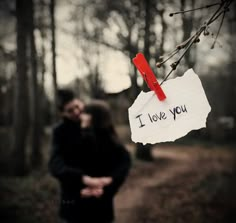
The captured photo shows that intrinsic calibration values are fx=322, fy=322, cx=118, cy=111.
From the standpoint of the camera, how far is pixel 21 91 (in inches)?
313

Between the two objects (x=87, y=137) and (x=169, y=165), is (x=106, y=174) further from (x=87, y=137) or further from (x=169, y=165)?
(x=169, y=165)

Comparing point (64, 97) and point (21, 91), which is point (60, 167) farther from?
point (21, 91)

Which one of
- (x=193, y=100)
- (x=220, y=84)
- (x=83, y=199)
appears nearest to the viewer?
(x=193, y=100)

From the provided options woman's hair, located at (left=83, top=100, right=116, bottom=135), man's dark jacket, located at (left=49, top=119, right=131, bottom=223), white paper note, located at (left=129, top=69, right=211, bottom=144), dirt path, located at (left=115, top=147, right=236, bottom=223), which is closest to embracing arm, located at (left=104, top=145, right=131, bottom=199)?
man's dark jacket, located at (left=49, top=119, right=131, bottom=223)

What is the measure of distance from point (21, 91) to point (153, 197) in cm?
409

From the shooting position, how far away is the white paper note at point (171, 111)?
931 millimetres

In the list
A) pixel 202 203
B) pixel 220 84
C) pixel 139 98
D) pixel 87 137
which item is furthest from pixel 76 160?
pixel 220 84

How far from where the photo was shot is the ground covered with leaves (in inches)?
237

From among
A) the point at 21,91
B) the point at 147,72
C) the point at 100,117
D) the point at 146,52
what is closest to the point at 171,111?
the point at 147,72

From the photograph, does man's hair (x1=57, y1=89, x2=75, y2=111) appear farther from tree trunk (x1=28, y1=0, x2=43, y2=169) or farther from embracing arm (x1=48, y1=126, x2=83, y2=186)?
tree trunk (x1=28, y1=0, x2=43, y2=169)

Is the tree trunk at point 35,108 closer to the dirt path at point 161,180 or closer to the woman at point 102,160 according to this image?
the dirt path at point 161,180

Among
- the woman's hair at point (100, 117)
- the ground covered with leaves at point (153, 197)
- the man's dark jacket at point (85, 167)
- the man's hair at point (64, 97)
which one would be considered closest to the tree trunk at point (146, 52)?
the ground covered with leaves at point (153, 197)

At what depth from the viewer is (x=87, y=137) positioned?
269 cm

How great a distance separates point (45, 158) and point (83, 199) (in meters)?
7.40
